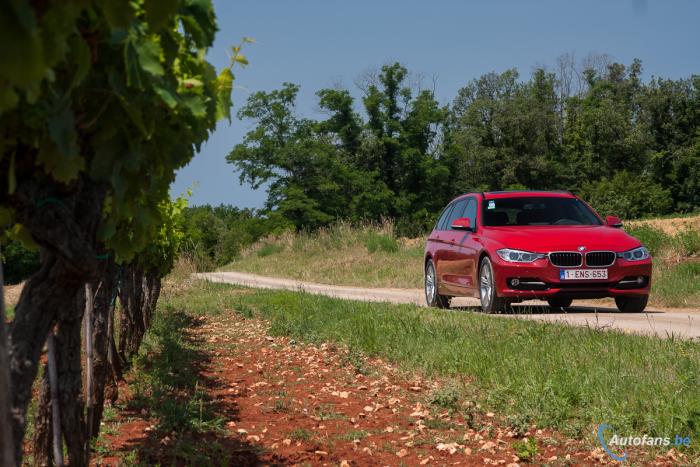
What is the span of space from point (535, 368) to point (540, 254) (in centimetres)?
492

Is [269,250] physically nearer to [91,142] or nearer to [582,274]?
[582,274]

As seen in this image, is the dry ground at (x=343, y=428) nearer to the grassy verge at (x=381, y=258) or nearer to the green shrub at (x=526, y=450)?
the green shrub at (x=526, y=450)

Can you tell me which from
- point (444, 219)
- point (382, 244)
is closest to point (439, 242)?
point (444, 219)

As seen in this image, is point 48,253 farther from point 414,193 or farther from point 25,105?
point 414,193

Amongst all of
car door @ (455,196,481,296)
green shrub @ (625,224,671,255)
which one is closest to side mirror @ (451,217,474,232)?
car door @ (455,196,481,296)

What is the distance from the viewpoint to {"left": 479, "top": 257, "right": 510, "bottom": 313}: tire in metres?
11.7

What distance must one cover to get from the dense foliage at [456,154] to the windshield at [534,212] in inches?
1806

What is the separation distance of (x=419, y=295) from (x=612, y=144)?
53.6 metres

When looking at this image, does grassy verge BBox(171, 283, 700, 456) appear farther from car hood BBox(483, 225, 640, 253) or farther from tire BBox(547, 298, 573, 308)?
tire BBox(547, 298, 573, 308)

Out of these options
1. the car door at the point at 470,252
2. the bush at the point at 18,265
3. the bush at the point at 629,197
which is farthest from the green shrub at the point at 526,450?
the bush at the point at 18,265

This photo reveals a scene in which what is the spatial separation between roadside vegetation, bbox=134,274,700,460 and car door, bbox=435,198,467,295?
182 cm

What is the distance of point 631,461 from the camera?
4773 mm

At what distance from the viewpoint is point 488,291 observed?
1199 centimetres

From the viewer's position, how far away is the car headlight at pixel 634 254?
37.6 ft
